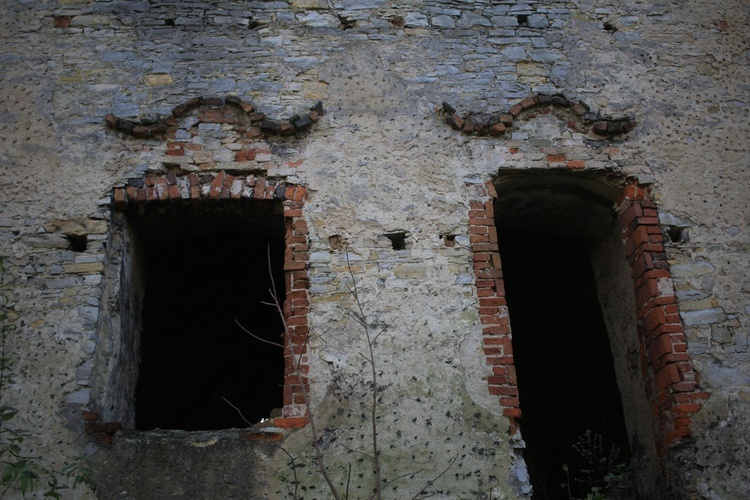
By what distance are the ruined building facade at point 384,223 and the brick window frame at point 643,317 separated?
→ 19 mm

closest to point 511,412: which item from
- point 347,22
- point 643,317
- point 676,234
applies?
point 643,317

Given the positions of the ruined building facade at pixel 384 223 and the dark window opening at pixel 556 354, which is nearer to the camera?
the ruined building facade at pixel 384 223

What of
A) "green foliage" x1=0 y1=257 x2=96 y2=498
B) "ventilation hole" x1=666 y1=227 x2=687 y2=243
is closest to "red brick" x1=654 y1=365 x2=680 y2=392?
"ventilation hole" x1=666 y1=227 x2=687 y2=243

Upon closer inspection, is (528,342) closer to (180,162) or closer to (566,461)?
(566,461)

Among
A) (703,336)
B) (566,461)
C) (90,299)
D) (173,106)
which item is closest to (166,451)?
(90,299)

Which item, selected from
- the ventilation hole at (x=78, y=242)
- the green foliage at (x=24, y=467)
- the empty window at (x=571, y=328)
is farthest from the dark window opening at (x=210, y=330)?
the empty window at (x=571, y=328)

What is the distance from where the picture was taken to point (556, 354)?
745cm

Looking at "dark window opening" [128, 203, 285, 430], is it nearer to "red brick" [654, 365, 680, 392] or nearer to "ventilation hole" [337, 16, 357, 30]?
"ventilation hole" [337, 16, 357, 30]

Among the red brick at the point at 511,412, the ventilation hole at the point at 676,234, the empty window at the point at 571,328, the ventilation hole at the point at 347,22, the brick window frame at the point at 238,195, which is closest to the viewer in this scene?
the red brick at the point at 511,412

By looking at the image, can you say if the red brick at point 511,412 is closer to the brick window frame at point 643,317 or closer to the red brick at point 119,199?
the brick window frame at point 643,317

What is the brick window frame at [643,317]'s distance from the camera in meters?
4.88

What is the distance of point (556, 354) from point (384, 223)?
114 inches

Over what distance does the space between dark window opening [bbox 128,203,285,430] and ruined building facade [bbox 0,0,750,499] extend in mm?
78

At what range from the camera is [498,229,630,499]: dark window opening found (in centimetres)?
683
